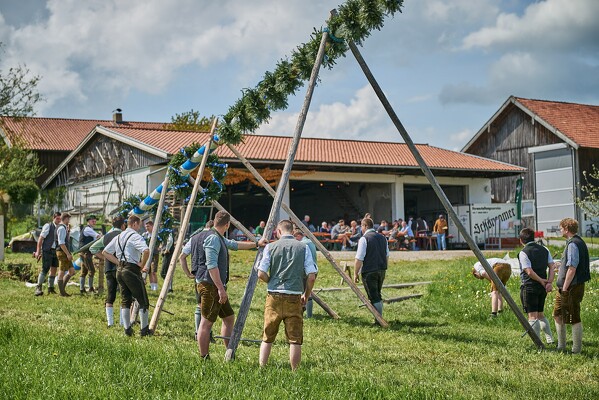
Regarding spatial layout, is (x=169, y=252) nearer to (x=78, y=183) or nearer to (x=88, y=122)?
(x=78, y=183)

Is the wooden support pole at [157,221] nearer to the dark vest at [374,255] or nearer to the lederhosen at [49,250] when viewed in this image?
the dark vest at [374,255]

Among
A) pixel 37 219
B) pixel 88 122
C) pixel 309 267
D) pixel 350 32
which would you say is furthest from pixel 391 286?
pixel 88 122

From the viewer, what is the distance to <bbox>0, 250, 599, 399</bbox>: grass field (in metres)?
7.28

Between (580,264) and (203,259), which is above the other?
(203,259)

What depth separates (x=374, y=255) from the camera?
45.3 ft

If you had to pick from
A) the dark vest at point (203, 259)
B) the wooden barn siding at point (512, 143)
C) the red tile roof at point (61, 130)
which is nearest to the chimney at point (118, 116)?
the red tile roof at point (61, 130)

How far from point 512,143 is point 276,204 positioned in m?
41.3

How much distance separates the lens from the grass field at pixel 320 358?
7.28 meters

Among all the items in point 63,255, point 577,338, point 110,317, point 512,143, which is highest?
point 512,143

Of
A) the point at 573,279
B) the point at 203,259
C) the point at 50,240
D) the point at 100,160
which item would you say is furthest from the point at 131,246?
the point at 100,160

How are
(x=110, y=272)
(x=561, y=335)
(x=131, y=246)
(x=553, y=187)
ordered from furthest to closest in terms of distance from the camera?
(x=553, y=187)
(x=110, y=272)
(x=131, y=246)
(x=561, y=335)

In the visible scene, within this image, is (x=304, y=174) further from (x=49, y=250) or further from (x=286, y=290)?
(x=286, y=290)

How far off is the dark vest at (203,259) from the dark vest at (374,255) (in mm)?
4306

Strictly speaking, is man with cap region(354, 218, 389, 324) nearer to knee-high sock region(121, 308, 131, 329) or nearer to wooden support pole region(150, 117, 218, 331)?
wooden support pole region(150, 117, 218, 331)
